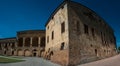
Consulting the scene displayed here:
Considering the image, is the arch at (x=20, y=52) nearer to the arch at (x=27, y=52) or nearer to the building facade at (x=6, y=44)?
the arch at (x=27, y=52)

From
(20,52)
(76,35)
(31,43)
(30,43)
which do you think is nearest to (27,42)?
(30,43)

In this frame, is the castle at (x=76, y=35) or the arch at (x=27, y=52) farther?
the arch at (x=27, y=52)

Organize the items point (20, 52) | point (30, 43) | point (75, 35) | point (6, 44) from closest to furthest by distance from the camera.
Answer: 1. point (75, 35)
2. point (30, 43)
3. point (20, 52)
4. point (6, 44)

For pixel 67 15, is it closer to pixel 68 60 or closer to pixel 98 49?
pixel 68 60

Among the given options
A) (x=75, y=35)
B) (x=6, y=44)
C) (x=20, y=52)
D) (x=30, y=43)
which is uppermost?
(x=75, y=35)

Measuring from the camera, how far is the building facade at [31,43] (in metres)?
40.2

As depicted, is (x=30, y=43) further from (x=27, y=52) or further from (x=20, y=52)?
(x=20, y=52)

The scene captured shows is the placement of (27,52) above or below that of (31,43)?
below

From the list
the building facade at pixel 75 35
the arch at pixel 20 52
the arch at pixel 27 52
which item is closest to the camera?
the building facade at pixel 75 35

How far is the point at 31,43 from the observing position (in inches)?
1618

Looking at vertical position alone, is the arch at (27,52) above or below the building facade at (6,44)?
below

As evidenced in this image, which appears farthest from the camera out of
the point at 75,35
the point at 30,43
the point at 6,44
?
the point at 6,44

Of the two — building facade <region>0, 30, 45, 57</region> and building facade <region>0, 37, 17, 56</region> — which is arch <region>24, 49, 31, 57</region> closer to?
building facade <region>0, 30, 45, 57</region>

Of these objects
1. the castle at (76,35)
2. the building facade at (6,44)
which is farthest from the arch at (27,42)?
the castle at (76,35)
